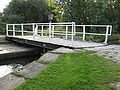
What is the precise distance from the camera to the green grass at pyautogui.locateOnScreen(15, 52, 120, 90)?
494 centimetres

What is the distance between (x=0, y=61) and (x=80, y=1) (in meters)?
7.58

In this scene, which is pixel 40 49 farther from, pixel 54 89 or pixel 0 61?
pixel 54 89

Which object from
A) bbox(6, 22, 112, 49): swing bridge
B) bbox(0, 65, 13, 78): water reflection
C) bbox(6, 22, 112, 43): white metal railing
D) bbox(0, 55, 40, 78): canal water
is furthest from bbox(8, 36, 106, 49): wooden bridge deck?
bbox(0, 65, 13, 78): water reflection

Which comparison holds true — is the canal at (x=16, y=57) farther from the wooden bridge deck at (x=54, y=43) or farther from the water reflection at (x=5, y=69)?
the wooden bridge deck at (x=54, y=43)

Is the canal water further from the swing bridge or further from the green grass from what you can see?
the green grass

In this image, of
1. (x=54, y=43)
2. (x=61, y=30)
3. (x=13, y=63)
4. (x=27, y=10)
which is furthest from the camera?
(x=27, y=10)

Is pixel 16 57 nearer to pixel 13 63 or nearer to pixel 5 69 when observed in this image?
pixel 13 63

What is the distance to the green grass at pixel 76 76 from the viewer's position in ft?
16.2

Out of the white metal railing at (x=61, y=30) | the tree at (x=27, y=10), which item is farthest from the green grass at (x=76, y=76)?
the tree at (x=27, y=10)

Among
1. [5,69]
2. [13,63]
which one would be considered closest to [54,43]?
[13,63]

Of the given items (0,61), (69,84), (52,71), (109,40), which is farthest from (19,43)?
(69,84)

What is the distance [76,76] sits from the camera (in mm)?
5426

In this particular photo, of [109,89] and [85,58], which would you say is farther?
[85,58]

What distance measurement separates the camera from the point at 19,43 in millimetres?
16234
